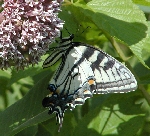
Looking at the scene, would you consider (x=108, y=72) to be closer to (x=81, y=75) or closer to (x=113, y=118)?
(x=81, y=75)

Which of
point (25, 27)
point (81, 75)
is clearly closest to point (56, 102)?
point (81, 75)

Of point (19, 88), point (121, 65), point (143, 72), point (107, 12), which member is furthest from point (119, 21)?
point (19, 88)

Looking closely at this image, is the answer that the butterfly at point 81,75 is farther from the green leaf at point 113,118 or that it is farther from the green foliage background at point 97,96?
the green leaf at point 113,118

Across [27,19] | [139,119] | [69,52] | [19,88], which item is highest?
[27,19]

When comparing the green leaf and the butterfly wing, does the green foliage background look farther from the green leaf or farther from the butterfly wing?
the butterfly wing

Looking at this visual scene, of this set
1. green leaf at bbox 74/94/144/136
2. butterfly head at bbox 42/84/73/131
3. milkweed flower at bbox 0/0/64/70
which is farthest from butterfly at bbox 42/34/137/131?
milkweed flower at bbox 0/0/64/70

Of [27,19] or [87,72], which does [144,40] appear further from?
[27,19]

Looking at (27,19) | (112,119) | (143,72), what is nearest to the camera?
(27,19)
